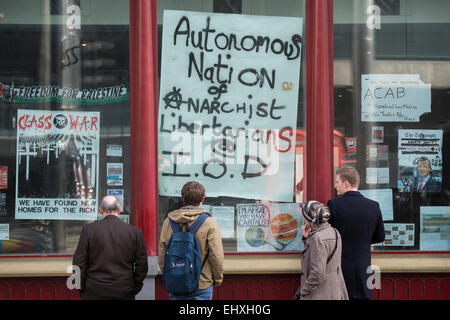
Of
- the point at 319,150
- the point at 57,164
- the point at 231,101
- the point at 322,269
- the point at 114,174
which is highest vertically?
the point at 231,101

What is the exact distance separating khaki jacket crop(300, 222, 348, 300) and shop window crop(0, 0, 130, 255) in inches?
98.7

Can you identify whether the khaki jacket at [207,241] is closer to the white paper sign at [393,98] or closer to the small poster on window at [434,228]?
the white paper sign at [393,98]

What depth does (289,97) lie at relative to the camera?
6.20m

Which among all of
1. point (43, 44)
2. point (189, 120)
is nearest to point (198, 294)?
point (189, 120)

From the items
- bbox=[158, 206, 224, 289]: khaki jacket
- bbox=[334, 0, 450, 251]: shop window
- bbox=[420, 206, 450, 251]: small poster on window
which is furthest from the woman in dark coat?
bbox=[420, 206, 450, 251]: small poster on window

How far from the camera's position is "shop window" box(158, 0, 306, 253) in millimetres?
6109

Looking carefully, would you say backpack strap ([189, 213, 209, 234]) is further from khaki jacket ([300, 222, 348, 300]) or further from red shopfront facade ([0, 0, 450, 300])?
red shopfront facade ([0, 0, 450, 300])

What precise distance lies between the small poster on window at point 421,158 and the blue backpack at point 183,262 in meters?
3.09

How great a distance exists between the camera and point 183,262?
4.18 meters

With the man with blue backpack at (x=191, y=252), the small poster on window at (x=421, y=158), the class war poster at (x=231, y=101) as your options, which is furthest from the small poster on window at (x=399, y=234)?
the man with blue backpack at (x=191, y=252)

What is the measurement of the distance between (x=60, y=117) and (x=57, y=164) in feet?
1.79

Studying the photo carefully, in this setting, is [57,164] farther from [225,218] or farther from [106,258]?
[106,258]

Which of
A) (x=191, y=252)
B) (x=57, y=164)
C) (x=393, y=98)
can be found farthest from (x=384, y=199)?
(x=57, y=164)

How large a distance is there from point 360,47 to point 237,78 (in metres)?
1.51
